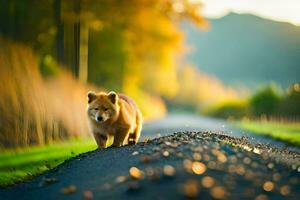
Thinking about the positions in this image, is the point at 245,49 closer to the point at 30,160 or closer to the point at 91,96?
the point at 91,96

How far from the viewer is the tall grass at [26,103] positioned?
15.6 m

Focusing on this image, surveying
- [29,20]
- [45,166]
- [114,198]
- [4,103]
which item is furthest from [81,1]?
[114,198]

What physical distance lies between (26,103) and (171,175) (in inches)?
330

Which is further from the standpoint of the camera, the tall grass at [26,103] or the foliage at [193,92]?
the foliage at [193,92]

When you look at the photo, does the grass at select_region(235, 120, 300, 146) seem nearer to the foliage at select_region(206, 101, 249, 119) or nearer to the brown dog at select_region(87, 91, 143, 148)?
the brown dog at select_region(87, 91, 143, 148)

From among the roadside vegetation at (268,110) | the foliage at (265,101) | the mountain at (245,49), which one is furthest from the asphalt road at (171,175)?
the mountain at (245,49)

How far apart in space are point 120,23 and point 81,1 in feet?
26.1

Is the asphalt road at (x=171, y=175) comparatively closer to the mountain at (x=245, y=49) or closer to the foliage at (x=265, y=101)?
the foliage at (x=265, y=101)

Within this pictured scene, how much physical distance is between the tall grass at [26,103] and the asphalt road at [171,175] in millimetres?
4007

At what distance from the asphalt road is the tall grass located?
4.01 metres

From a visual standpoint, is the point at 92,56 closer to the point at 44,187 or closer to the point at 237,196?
the point at 44,187

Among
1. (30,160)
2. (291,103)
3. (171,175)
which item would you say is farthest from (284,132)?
(171,175)

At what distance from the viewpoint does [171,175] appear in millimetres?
8555

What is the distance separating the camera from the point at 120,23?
33.2 meters
